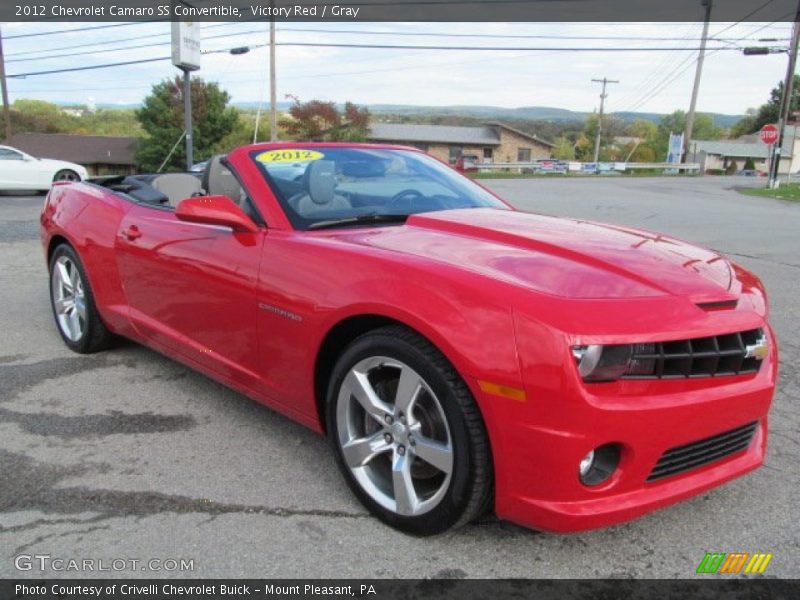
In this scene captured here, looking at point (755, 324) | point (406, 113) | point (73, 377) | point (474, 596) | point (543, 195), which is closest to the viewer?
point (474, 596)

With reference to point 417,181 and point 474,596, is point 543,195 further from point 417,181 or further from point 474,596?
point 474,596

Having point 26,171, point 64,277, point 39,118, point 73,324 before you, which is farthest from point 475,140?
point 73,324

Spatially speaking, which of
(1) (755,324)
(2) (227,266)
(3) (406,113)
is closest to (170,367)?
(2) (227,266)

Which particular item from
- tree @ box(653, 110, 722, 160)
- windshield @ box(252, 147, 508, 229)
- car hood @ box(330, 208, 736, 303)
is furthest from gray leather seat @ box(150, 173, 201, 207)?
tree @ box(653, 110, 722, 160)

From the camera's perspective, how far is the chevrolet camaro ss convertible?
1.99m

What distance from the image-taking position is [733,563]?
2.25 metres

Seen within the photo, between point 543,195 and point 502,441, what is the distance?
62.4 feet

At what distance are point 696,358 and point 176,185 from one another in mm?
3832

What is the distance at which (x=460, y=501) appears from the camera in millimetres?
2160

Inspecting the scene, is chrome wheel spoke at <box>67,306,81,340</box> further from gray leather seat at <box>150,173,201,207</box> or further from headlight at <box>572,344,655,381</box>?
headlight at <box>572,344,655,381</box>

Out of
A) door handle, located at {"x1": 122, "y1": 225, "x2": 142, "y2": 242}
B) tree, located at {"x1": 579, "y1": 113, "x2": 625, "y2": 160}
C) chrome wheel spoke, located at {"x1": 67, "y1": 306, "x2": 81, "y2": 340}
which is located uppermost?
tree, located at {"x1": 579, "y1": 113, "x2": 625, "y2": 160}

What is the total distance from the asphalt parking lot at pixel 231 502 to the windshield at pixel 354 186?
1.12 m

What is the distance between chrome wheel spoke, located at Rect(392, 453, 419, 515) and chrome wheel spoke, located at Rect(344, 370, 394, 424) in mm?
170

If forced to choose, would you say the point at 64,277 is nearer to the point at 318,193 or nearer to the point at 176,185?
the point at 176,185
